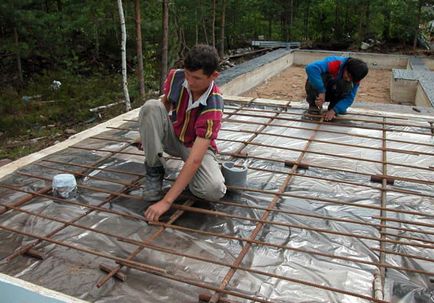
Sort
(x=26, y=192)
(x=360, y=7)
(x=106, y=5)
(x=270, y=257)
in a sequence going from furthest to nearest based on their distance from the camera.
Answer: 1. (x=360, y=7)
2. (x=106, y=5)
3. (x=26, y=192)
4. (x=270, y=257)

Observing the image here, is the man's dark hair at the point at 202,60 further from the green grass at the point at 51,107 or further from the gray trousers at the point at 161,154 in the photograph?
the green grass at the point at 51,107

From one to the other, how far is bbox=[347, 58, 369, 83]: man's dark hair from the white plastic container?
2473mm

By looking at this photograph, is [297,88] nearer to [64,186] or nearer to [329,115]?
[329,115]

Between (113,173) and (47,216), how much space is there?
0.67 metres

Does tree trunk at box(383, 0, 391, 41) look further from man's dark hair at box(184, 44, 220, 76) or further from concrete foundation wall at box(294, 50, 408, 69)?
man's dark hair at box(184, 44, 220, 76)

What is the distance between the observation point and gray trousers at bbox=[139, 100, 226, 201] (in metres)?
2.23

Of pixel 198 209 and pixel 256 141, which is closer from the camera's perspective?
pixel 198 209

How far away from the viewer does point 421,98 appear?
20.9ft

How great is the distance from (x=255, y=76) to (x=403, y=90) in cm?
268

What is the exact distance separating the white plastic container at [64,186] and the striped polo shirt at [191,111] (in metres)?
0.72

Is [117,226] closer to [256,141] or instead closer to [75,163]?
[75,163]

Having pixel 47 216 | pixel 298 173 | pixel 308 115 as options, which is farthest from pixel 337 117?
→ pixel 47 216

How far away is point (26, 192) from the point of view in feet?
8.00

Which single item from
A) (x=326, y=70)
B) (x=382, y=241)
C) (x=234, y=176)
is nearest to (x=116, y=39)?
(x=326, y=70)
